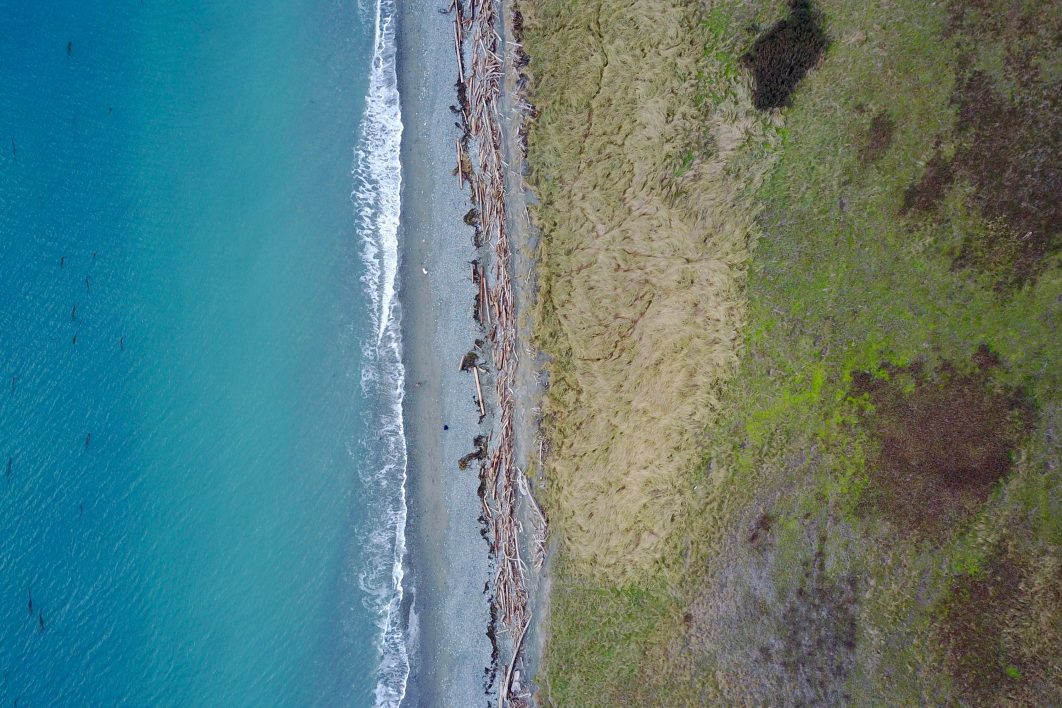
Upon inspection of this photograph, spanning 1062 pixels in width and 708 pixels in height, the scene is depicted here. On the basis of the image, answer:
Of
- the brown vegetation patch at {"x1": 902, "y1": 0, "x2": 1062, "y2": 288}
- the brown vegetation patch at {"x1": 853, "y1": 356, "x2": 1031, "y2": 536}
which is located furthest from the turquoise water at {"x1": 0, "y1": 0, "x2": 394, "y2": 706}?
the brown vegetation patch at {"x1": 902, "y1": 0, "x2": 1062, "y2": 288}

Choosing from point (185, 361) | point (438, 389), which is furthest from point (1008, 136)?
point (185, 361)

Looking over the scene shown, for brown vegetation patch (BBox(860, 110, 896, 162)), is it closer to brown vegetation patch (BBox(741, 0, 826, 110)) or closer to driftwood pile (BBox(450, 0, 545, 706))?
brown vegetation patch (BBox(741, 0, 826, 110))

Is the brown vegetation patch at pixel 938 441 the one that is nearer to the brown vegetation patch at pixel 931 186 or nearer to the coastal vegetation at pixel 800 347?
the coastal vegetation at pixel 800 347

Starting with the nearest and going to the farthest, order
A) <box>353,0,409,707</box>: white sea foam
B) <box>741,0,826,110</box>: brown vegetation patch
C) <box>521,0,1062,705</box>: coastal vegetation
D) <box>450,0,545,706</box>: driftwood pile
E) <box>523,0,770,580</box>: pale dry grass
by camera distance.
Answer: <box>521,0,1062,705</box>: coastal vegetation
<box>741,0,826,110</box>: brown vegetation patch
<box>523,0,770,580</box>: pale dry grass
<box>450,0,545,706</box>: driftwood pile
<box>353,0,409,707</box>: white sea foam

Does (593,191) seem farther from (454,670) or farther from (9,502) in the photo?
(9,502)

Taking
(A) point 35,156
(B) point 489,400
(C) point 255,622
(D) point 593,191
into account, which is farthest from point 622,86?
(C) point 255,622

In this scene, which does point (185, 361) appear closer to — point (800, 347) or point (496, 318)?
point (496, 318)

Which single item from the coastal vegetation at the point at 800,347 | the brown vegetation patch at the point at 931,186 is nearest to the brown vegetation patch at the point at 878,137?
the coastal vegetation at the point at 800,347
